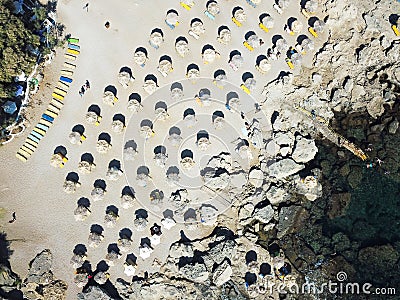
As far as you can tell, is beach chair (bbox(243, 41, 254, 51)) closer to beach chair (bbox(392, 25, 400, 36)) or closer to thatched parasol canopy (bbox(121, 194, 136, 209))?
beach chair (bbox(392, 25, 400, 36))

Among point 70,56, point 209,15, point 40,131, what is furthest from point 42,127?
point 209,15

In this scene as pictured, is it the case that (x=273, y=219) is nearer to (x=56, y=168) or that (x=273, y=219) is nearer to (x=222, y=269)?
(x=222, y=269)

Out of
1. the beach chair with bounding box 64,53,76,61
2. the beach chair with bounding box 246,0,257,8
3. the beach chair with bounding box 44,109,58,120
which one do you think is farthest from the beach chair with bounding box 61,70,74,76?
the beach chair with bounding box 246,0,257,8

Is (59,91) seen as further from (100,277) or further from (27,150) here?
(100,277)

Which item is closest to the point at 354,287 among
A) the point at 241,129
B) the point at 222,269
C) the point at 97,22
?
the point at 222,269

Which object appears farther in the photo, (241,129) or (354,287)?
(241,129)

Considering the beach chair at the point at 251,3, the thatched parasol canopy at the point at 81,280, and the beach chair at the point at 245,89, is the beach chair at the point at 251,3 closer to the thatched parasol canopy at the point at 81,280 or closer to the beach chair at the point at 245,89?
the beach chair at the point at 245,89
